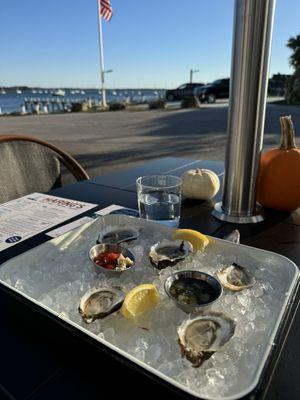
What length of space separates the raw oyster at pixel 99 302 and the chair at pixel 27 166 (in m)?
1.09

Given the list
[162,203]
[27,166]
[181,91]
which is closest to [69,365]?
[162,203]

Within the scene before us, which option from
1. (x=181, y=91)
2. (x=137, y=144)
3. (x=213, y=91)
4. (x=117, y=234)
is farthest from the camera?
(x=181, y=91)

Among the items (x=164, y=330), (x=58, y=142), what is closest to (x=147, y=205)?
(x=164, y=330)

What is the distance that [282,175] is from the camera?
2.89 feet

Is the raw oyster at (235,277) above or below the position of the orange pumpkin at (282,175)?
below

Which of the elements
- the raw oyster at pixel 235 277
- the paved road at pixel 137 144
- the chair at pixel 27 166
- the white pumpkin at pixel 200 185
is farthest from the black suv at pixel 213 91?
the raw oyster at pixel 235 277

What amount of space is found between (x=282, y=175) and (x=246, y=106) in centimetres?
22

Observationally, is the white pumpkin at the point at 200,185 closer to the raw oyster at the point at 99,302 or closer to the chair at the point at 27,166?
the raw oyster at the point at 99,302

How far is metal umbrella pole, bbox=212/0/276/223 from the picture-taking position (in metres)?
0.76

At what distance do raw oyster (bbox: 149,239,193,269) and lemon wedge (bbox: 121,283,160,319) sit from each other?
0.09 meters

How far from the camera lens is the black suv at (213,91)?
1645 cm

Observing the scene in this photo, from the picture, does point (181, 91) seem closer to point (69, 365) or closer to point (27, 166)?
point (27, 166)

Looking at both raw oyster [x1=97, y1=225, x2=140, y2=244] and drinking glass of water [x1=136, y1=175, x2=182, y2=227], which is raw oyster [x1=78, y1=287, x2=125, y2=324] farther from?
drinking glass of water [x1=136, y1=175, x2=182, y2=227]

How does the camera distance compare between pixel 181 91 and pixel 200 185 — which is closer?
pixel 200 185
